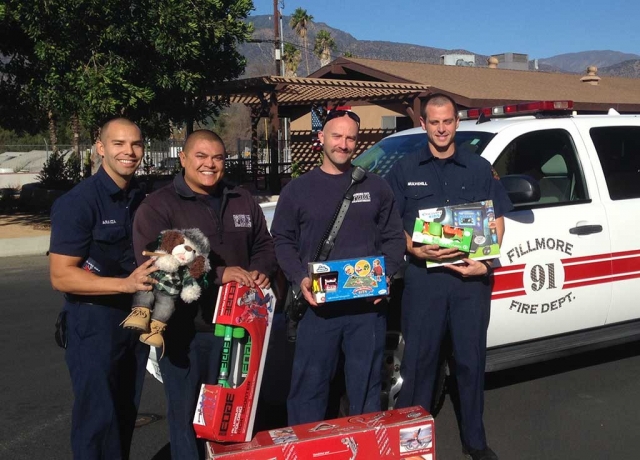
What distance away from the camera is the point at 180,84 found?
13.5 metres

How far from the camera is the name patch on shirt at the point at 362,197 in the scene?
361 centimetres

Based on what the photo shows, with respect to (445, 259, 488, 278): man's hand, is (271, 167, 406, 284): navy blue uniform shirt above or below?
above

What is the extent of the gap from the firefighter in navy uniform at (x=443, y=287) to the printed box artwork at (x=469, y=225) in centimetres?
14

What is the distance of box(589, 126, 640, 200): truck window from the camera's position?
5227mm

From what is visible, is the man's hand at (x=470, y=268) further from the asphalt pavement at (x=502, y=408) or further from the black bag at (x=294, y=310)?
the asphalt pavement at (x=502, y=408)

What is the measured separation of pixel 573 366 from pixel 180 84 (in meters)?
9.82

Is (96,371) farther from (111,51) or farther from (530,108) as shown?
(111,51)

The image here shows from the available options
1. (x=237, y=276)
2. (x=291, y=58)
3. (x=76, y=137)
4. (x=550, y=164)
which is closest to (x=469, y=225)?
(x=237, y=276)

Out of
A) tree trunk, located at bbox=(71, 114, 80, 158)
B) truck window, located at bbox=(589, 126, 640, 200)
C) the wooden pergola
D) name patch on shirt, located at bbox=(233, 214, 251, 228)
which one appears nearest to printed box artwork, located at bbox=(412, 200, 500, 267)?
name patch on shirt, located at bbox=(233, 214, 251, 228)

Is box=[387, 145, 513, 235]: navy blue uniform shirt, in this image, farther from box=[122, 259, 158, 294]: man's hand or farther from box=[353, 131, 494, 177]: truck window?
box=[122, 259, 158, 294]: man's hand

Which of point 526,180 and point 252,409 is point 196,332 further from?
point 526,180

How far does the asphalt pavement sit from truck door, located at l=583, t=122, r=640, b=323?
64 cm

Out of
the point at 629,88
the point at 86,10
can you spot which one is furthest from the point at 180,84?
the point at 629,88

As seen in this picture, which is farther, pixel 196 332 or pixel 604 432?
pixel 604 432
